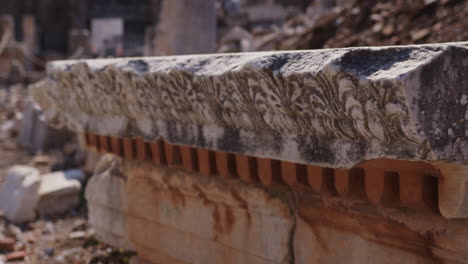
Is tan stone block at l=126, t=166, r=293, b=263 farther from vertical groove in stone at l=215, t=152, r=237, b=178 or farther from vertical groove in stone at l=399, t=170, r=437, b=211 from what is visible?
vertical groove in stone at l=399, t=170, r=437, b=211

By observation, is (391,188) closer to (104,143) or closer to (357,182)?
(357,182)

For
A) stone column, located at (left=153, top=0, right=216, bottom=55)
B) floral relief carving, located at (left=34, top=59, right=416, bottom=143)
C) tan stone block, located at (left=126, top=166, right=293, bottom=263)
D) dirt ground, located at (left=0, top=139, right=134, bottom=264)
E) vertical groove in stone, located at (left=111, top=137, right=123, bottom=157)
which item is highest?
stone column, located at (left=153, top=0, right=216, bottom=55)

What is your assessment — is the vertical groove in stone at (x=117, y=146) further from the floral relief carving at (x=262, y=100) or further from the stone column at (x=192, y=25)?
the stone column at (x=192, y=25)

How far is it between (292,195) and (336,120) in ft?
2.29

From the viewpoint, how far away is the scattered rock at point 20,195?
194 inches

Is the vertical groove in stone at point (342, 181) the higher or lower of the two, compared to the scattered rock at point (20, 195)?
higher

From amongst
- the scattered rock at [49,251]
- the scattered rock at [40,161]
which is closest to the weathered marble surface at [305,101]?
the scattered rock at [49,251]

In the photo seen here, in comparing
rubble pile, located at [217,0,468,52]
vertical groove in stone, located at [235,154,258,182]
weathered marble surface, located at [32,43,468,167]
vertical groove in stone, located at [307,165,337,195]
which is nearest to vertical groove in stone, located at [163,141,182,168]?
weathered marble surface, located at [32,43,468,167]

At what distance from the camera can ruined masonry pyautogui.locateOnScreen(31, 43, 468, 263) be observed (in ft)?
4.02

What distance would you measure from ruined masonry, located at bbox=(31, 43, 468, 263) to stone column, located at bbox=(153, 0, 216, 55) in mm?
3235

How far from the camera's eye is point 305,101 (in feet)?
4.69

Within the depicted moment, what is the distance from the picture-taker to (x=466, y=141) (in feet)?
4.10

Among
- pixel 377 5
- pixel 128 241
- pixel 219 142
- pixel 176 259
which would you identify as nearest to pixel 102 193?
pixel 128 241

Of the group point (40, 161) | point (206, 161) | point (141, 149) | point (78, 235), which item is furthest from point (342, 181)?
point (40, 161)
